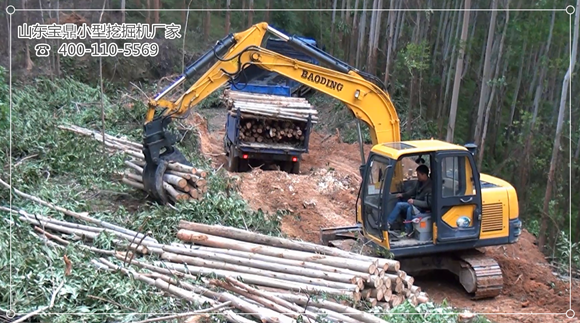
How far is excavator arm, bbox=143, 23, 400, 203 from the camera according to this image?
10391 millimetres

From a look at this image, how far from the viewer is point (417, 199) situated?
30.0ft

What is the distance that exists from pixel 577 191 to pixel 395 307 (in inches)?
805

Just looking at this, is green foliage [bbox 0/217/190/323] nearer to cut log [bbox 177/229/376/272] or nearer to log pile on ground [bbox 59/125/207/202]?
cut log [bbox 177/229/376/272]

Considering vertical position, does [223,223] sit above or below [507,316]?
above

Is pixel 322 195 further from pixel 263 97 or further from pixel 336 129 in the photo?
pixel 336 129

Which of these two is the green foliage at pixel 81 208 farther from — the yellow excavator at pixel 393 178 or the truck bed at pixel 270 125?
the truck bed at pixel 270 125

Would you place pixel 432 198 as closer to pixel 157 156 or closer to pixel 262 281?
pixel 262 281

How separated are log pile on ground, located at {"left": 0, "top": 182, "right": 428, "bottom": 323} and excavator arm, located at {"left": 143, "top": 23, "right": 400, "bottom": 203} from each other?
190cm

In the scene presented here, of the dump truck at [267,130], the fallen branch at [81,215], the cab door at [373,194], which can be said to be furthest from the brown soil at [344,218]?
the fallen branch at [81,215]

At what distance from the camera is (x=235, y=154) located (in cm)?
1567

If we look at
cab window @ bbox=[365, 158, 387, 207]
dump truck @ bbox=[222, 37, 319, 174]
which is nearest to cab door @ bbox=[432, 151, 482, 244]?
cab window @ bbox=[365, 158, 387, 207]

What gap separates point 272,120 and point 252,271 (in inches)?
311

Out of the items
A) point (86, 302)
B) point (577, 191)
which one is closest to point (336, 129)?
point (577, 191)

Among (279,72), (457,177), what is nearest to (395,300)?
(457,177)
